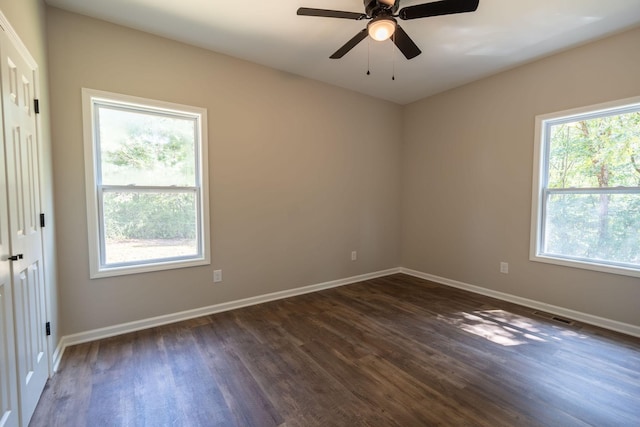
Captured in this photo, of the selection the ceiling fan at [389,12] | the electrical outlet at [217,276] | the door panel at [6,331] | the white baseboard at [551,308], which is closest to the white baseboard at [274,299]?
the white baseboard at [551,308]

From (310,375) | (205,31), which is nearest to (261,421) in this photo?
(310,375)

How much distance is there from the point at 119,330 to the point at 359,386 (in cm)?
224

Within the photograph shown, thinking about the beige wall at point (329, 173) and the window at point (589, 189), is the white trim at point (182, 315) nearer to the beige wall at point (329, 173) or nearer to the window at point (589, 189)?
the beige wall at point (329, 173)

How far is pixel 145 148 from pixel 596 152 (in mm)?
4499

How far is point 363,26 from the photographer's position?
2.58m

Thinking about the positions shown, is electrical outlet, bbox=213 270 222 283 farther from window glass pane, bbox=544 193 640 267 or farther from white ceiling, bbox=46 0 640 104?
window glass pane, bbox=544 193 640 267

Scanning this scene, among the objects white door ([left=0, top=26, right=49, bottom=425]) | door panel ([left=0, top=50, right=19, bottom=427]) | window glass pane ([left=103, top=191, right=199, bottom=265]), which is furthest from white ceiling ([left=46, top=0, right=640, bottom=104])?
door panel ([left=0, top=50, right=19, bottom=427])

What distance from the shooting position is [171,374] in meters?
2.06

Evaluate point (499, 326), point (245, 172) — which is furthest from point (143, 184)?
point (499, 326)

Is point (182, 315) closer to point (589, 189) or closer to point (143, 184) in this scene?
→ point (143, 184)

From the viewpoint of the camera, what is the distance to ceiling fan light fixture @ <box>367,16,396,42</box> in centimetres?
192

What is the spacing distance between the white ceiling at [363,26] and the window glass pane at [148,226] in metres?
1.56

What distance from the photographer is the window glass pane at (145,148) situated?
2.61m

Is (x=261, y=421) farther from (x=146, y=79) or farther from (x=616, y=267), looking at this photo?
(x=616, y=267)
